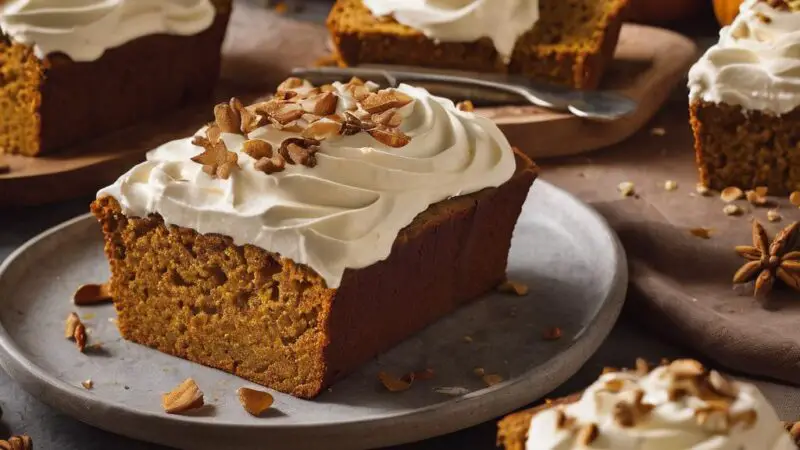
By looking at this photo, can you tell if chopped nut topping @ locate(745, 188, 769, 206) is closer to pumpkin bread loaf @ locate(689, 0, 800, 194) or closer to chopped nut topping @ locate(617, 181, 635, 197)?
pumpkin bread loaf @ locate(689, 0, 800, 194)

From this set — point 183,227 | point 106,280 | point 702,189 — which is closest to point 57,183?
point 106,280

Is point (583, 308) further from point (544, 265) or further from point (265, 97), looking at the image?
point (265, 97)

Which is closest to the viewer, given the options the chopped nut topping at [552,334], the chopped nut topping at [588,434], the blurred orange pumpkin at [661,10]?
the chopped nut topping at [588,434]

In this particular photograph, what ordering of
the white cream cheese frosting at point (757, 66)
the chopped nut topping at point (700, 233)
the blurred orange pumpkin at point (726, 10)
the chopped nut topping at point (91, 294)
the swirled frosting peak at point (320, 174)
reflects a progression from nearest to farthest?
the swirled frosting peak at point (320, 174) < the chopped nut topping at point (91, 294) < the chopped nut topping at point (700, 233) < the white cream cheese frosting at point (757, 66) < the blurred orange pumpkin at point (726, 10)

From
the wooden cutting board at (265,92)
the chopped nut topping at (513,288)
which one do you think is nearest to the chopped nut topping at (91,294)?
the wooden cutting board at (265,92)

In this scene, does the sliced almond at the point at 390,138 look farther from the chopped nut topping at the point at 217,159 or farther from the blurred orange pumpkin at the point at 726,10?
the blurred orange pumpkin at the point at 726,10

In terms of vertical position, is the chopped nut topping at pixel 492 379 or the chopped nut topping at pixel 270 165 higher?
the chopped nut topping at pixel 270 165

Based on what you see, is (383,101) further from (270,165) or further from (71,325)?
(71,325)
